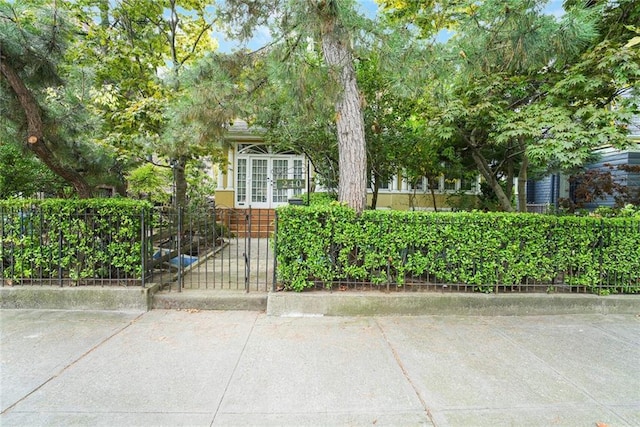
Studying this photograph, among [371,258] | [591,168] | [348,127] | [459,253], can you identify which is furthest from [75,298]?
[591,168]

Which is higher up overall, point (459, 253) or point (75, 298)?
point (459, 253)

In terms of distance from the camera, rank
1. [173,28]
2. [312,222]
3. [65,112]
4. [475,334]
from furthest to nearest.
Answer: [173,28] → [65,112] → [312,222] → [475,334]

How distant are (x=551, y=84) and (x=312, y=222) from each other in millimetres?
4419

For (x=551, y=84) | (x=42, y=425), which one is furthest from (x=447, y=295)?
(x=42, y=425)

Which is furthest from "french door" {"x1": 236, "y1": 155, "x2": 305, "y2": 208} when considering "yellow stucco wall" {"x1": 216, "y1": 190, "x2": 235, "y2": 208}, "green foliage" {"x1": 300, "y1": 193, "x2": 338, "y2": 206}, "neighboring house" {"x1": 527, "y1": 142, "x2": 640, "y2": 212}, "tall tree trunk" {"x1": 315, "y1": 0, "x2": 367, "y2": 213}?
"neighboring house" {"x1": 527, "y1": 142, "x2": 640, "y2": 212}

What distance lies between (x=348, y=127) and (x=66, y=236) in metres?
4.12

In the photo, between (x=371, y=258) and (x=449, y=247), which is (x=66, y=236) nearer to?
(x=371, y=258)

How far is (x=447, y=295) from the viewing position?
4395 millimetres

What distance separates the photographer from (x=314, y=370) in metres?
2.96

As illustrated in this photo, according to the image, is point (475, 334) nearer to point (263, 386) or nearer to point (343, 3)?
point (263, 386)

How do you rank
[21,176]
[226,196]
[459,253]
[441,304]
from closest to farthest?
[441,304], [459,253], [21,176], [226,196]

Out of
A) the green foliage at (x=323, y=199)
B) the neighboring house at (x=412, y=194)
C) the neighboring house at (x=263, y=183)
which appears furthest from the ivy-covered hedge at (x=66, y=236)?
the neighboring house at (x=412, y=194)

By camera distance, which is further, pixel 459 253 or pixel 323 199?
pixel 323 199

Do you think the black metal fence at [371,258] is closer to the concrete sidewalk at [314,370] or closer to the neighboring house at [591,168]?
the concrete sidewalk at [314,370]
